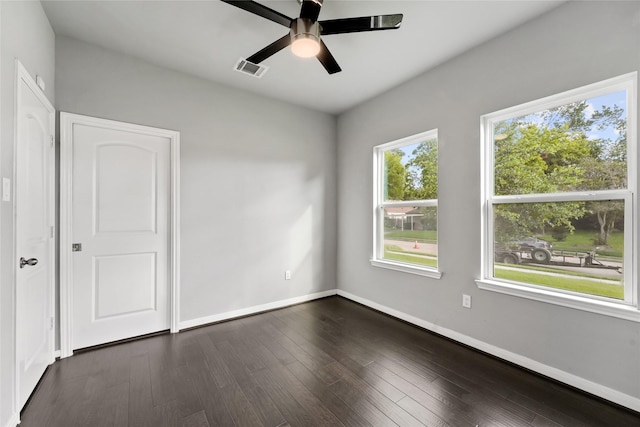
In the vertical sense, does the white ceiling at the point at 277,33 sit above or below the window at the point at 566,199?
above

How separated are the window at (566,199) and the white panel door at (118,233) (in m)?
3.21

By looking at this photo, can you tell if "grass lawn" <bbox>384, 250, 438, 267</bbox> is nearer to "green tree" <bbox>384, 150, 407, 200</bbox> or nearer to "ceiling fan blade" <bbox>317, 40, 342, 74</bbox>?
Result: "green tree" <bbox>384, 150, 407, 200</bbox>

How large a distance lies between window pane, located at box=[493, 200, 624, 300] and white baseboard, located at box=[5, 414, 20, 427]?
3532 mm

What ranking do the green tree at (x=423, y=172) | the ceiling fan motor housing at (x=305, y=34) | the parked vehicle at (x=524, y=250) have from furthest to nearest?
the green tree at (x=423, y=172) → the parked vehicle at (x=524, y=250) → the ceiling fan motor housing at (x=305, y=34)

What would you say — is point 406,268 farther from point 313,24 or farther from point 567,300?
point 313,24

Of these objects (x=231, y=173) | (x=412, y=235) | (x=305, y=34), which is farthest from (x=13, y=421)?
(x=412, y=235)

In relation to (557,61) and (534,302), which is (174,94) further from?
(534,302)

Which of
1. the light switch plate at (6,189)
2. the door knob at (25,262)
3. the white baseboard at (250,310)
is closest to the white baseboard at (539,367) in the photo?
the white baseboard at (250,310)

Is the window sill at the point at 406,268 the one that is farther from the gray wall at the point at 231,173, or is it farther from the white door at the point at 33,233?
the white door at the point at 33,233

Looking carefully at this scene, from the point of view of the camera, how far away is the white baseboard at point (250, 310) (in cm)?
298

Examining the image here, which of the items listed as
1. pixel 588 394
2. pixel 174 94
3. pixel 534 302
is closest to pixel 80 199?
pixel 174 94

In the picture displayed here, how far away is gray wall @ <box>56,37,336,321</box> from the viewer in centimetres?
259

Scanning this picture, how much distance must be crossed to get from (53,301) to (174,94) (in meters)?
2.23

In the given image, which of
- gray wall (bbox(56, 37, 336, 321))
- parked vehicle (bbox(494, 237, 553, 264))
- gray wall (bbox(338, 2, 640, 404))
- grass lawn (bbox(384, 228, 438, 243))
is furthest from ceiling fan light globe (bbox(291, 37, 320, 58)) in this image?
parked vehicle (bbox(494, 237, 553, 264))
